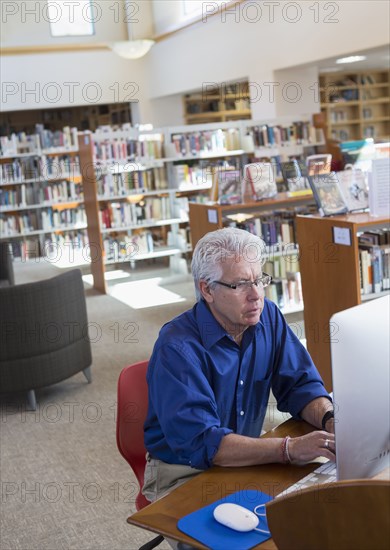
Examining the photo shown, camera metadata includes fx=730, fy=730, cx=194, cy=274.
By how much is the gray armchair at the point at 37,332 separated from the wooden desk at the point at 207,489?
306cm

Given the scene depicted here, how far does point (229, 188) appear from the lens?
600 cm

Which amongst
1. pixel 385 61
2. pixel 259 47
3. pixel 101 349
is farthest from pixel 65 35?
pixel 101 349

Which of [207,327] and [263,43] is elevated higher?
[263,43]

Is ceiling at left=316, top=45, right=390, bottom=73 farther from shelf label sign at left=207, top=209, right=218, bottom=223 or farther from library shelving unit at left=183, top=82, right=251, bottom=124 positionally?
shelf label sign at left=207, top=209, right=218, bottom=223

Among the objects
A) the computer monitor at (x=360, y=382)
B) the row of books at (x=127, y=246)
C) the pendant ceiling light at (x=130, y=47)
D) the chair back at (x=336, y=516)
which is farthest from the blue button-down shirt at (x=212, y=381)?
the pendant ceiling light at (x=130, y=47)

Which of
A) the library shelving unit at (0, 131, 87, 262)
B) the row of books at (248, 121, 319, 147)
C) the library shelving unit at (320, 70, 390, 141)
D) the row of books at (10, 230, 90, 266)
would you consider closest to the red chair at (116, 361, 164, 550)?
the row of books at (248, 121, 319, 147)

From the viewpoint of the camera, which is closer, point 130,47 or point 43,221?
point 43,221

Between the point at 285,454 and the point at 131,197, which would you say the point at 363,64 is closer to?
the point at 131,197

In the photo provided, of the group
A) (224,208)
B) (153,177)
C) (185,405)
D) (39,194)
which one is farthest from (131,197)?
(185,405)

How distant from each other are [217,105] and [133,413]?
12312 millimetres

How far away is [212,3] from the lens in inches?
444

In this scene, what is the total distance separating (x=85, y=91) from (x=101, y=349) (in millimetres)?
8095

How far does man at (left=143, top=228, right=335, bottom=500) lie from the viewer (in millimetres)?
1945

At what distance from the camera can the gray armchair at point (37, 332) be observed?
4.75 metres
